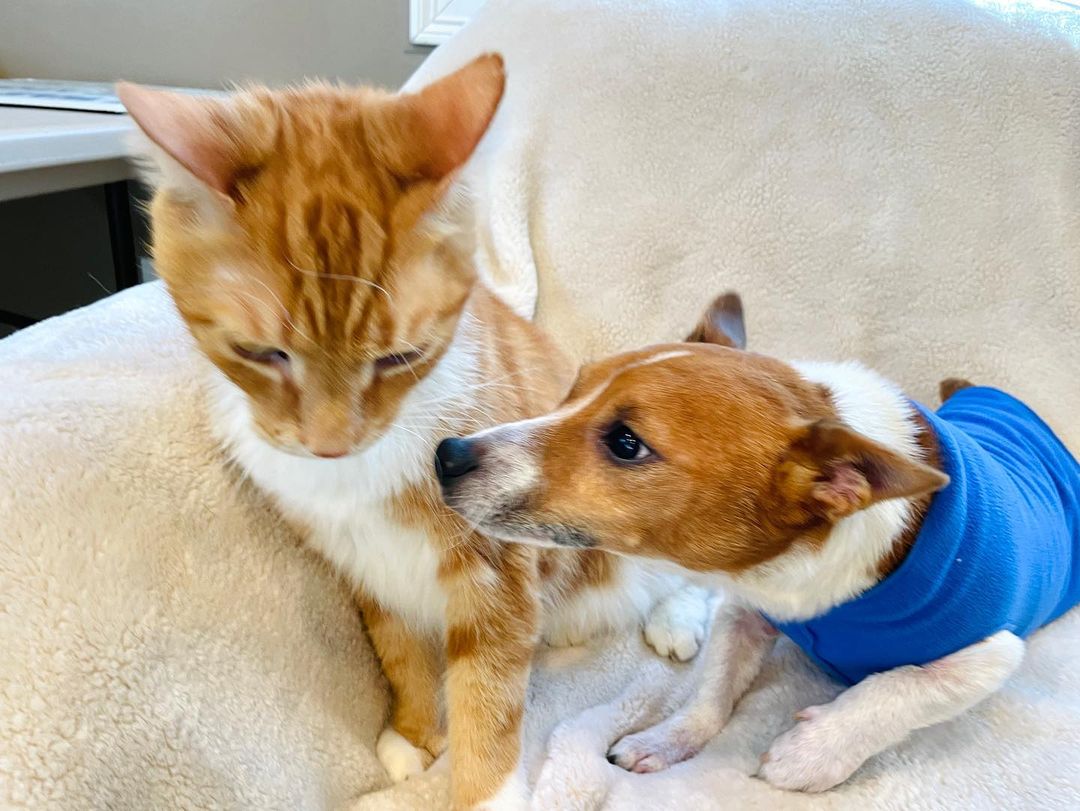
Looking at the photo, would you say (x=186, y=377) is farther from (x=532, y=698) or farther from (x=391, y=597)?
(x=532, y=698)

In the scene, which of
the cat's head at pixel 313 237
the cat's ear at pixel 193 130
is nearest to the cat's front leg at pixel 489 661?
the cat's head at pixel 313 237

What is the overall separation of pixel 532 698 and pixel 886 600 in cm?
46

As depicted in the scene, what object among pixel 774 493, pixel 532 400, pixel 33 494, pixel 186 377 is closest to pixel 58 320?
pixel 186 377

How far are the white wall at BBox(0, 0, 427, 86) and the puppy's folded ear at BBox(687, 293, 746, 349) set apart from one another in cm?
130

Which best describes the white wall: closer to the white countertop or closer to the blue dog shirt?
the white countertop

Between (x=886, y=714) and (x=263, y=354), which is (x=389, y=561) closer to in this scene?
(x=263, y=354)

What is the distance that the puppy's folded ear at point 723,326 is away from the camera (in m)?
1.10

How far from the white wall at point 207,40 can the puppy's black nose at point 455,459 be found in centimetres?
149

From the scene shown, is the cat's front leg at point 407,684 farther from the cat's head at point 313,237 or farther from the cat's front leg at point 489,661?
the cat's head at point 313,237

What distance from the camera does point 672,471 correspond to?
891 millimetres

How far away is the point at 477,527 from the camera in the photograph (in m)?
0.93

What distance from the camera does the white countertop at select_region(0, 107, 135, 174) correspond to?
1.50 meters

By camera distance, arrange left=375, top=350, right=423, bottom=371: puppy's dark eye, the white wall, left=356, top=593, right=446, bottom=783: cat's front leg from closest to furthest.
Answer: left=375, top=350, right=423, bottom=371: puppy's dark eye, left=356, top=593, right=446, bottom=783: cat's front leg, the white wall

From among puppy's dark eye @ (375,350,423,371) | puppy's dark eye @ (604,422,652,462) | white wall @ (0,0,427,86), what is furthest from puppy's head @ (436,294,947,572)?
white wall @ (0,0,427,86)
